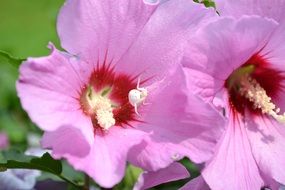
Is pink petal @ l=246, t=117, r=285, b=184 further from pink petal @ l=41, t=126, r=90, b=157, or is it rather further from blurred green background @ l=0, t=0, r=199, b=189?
blurred green background @ l=0, t=0, r=199, b=189

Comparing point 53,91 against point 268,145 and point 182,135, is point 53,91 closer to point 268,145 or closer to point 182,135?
point 182,135

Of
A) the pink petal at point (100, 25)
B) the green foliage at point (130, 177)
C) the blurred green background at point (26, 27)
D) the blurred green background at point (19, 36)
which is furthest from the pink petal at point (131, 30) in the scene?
the blurred green background at point (26, 27)

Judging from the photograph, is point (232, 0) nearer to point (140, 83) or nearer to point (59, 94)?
point (140, 83)

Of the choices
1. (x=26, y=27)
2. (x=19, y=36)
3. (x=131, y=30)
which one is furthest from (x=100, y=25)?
(x=26, y=27)

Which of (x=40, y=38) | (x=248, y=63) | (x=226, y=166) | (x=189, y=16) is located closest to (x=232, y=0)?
(x=189, y=16)

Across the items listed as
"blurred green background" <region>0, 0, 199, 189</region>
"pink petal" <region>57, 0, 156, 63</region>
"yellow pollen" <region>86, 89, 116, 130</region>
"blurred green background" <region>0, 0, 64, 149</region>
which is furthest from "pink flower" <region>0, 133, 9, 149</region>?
"blurred green background" <region>0, 0, 64, 149</region>
